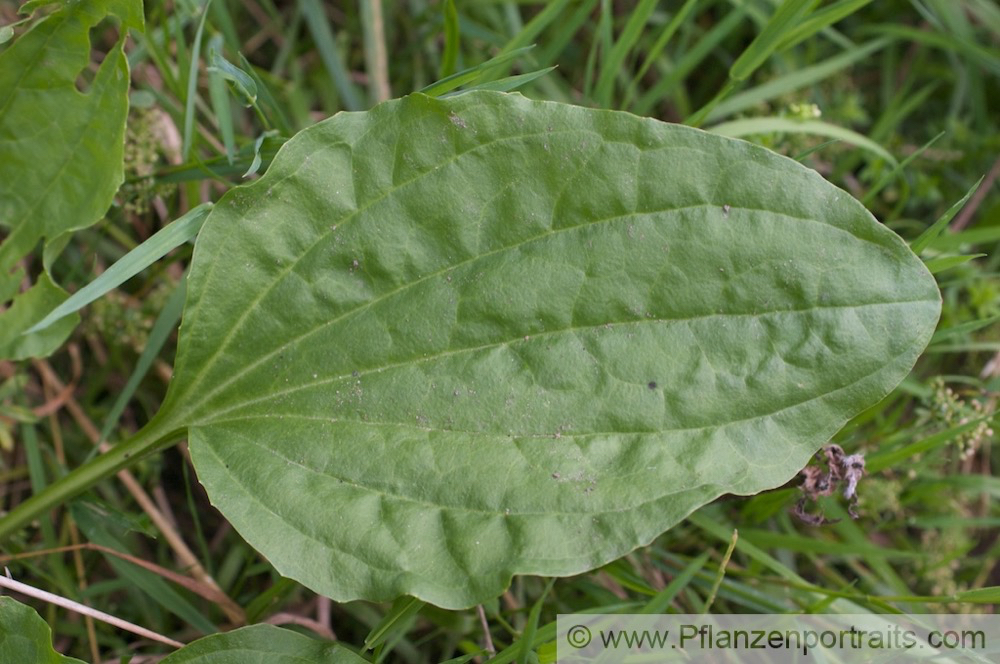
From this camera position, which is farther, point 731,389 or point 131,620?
point 131,620

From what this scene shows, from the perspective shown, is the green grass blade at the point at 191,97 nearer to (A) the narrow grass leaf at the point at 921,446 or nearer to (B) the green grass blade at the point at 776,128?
(B) the green grass blade at the point at 776,128

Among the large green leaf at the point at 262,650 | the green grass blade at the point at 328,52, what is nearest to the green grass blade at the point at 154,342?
the large green leaf at the point at 262,650

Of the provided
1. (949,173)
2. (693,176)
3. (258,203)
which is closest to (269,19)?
(258,203)

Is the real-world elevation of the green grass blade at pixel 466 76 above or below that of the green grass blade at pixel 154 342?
above

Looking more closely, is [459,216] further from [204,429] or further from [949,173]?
[949,173]

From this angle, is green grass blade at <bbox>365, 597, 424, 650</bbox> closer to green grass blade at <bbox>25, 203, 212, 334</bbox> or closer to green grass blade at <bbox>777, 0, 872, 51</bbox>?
green grass blade at <bbox>25, 203, 212, 334</bbox>

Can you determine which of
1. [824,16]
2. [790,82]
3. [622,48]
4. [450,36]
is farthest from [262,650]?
[790,82]
